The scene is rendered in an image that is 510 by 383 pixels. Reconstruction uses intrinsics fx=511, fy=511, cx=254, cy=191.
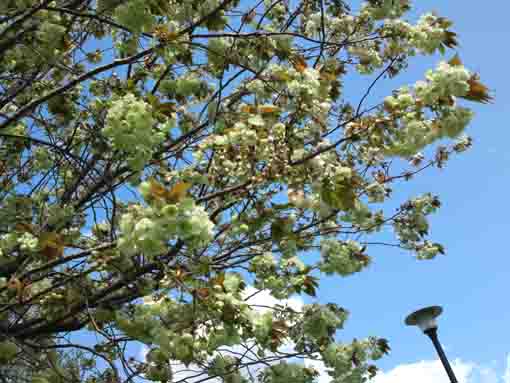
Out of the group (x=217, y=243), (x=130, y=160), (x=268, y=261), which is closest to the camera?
(x=130, y=160)

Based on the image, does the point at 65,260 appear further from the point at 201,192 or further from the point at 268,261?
the point at 268,261

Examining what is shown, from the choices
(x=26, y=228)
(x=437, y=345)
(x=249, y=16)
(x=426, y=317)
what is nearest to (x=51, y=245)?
(x=26, y=228)

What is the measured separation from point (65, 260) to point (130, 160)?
2.49 feet

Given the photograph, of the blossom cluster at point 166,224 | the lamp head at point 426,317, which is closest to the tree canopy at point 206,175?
the blossom cluster at point 166,224

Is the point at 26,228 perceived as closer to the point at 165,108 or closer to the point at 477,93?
the point at 165,108

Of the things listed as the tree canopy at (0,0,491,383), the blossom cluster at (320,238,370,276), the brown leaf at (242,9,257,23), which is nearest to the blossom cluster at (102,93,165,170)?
the tree canopy at (0,0,491,383)

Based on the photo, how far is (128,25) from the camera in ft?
10.2

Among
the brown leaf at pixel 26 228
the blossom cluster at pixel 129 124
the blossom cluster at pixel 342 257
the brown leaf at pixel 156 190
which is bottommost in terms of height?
the brown leaf at pixel 156 190

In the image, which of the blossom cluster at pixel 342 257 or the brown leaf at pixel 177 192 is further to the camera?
the blossom cluster at pixel 342 257

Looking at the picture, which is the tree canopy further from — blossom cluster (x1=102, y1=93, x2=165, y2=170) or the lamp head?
the lamp head

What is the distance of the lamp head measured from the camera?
789cm

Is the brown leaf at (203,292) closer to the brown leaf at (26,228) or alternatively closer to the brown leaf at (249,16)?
the brown leaf at (26,228)

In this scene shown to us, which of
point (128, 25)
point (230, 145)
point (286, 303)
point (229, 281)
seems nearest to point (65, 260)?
point (229, 281)

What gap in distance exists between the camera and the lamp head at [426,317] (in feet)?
25.9
